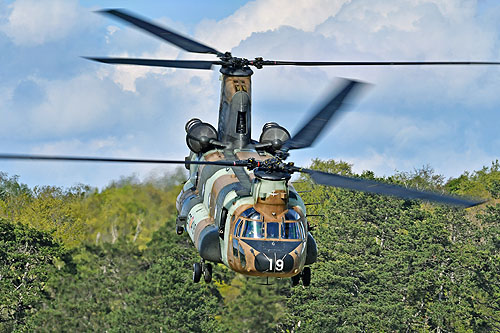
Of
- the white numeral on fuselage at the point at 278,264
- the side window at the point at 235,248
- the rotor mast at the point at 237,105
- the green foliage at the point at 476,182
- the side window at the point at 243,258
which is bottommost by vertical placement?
the white numeral on fuselage at the point at 278,264

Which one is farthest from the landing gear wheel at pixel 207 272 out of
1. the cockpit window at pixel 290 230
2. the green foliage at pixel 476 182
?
the green foliage at pixel 476 182

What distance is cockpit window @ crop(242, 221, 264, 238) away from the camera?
29188mm

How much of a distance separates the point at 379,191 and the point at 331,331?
41.4m

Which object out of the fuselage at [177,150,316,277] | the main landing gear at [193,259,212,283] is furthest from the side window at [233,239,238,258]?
the main landing gear at [193,259,212,283]

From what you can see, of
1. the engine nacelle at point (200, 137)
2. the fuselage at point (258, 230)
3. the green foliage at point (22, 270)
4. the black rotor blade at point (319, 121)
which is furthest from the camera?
the green foliage at point (22, 270)

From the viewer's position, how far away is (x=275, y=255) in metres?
28.7

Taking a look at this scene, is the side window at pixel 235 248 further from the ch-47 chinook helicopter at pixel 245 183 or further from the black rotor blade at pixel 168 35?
the black rotor blade at pixel 168 35

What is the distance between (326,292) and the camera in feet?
220

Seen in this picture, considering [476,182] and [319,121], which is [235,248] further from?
[476,182]

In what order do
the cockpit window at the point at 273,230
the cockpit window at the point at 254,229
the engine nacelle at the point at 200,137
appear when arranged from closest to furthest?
the cockpit window at the point at 273,230 → the cockpit window at the point at 254,229 → the engine nacelle at the point at 200,137

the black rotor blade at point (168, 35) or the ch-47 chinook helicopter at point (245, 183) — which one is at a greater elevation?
the black rotor blade at point (168, 35)

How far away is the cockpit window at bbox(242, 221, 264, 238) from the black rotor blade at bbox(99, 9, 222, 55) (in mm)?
8661

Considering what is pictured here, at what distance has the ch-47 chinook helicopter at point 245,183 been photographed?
2875cm

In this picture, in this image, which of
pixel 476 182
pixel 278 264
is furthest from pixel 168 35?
pixel 476 182
